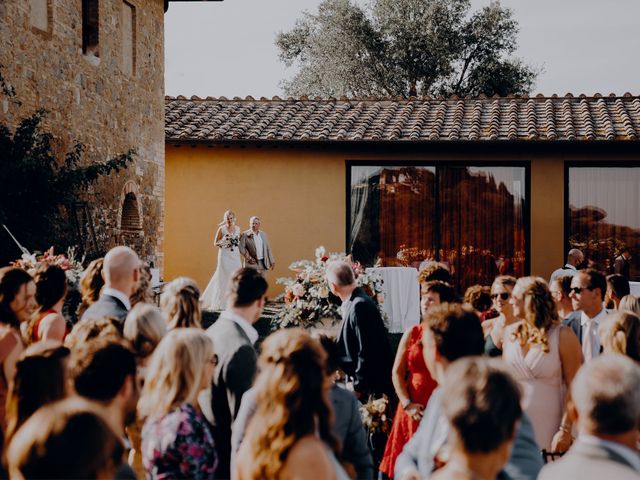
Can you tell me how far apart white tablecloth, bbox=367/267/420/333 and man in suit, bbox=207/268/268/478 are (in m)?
8.95

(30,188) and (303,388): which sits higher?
(30,188)

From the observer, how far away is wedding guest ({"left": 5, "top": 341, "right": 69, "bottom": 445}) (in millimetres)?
3061

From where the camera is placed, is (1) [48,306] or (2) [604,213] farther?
(2) [604,213]

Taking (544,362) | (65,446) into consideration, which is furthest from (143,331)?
(544,362)

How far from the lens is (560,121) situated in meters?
16.5

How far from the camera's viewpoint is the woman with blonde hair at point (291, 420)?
2582mm

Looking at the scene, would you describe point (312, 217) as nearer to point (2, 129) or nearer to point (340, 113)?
point (340, 113)

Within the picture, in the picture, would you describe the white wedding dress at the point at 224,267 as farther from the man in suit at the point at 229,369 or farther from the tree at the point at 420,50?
the tree at the point at 420,50

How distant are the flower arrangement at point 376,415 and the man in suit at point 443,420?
192cm

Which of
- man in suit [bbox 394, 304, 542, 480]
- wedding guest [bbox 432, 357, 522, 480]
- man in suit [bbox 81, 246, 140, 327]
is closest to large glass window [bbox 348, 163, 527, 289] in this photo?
man in suit [bbox 81, 246, 140, 327]

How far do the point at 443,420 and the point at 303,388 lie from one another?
671 mm

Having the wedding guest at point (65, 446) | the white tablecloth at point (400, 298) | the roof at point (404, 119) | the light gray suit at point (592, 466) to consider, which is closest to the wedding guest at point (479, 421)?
the light gray suit at point (592, 466)

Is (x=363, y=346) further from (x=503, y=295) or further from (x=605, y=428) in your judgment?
(x=605, y=428)

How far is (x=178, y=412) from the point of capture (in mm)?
3160
